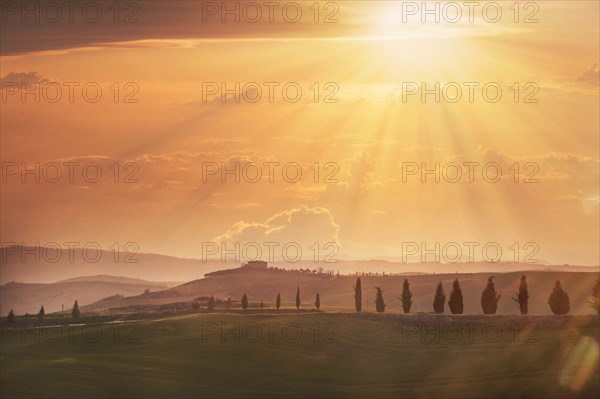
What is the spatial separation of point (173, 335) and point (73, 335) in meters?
10.6

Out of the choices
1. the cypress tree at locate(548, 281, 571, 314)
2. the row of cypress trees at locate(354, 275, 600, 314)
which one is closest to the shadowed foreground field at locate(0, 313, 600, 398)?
the row of cypress trees at locate(354, 275, 600, 314)

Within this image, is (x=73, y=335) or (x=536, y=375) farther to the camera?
(x=73, y=335)

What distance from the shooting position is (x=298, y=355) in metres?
107

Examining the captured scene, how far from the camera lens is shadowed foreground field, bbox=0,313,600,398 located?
3674 inches

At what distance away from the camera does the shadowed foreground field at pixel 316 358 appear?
93.3 meters

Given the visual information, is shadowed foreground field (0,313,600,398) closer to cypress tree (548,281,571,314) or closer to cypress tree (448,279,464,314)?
cypress tree (448,279,464,314)

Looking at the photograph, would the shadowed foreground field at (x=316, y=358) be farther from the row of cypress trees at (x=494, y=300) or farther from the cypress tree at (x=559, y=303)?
the cypress tree at (x=559, y=303)

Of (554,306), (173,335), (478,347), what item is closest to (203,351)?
(173,335)

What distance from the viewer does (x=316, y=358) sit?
349 ft

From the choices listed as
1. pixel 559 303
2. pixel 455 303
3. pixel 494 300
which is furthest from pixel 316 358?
pixel 559 303

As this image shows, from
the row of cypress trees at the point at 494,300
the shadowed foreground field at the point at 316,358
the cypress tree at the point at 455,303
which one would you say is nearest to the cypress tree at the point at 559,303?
the row of cypress trees at the point at 494,300

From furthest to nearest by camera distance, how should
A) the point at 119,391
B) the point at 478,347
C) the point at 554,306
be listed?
the point at 554,306 → the point at 478,347 → the point at 119,391

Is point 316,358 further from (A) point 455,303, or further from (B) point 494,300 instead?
(B) point 494,300

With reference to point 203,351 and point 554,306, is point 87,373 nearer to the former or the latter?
point 203,351
